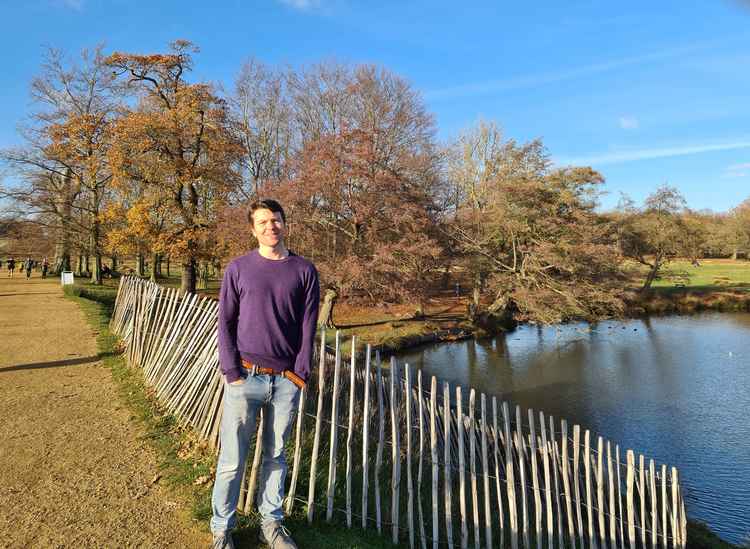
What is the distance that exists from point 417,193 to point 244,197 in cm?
1108

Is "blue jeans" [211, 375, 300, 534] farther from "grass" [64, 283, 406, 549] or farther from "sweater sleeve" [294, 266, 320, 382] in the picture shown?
"grass" [64, 283, 406, 549]

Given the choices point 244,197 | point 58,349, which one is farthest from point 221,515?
point 244,197

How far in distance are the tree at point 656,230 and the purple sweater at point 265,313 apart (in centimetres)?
3058

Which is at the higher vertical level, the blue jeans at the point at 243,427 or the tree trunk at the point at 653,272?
the tree trunk at the point at 653,272

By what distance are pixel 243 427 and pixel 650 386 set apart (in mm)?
13846

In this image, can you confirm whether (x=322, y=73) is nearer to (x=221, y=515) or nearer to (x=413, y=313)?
(x=413, y=313)

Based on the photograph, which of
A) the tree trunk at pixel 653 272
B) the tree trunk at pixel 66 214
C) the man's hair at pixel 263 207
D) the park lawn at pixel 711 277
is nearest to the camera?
the man's hair at pixel 263 207

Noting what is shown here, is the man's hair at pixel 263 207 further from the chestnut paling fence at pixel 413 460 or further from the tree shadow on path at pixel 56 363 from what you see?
the tree shadow on path at pixel 56 363

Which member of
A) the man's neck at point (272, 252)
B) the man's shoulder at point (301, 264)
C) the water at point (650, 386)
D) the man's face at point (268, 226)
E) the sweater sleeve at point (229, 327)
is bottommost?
the water at point (650, 386)

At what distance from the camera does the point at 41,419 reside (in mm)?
5875

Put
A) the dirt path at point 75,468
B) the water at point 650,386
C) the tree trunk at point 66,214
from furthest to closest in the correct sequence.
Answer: the tree trunk at point 66,214
the water at point 650,386
the dirt path at point 75,468

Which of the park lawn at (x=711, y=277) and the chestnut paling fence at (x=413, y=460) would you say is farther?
the park lawn at (x=711, y=277)

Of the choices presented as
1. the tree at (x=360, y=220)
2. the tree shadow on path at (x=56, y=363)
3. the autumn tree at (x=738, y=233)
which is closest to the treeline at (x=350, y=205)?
the tree at (x=360, y=220)

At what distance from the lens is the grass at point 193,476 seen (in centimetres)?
358
